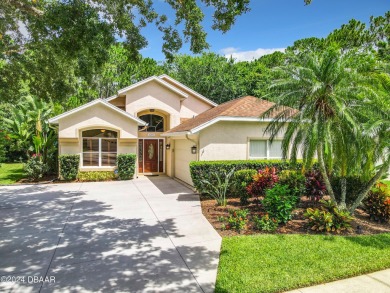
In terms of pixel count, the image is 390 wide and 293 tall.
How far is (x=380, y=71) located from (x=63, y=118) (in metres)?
16.7

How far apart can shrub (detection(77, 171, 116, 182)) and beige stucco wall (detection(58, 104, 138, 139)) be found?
8.64 ft

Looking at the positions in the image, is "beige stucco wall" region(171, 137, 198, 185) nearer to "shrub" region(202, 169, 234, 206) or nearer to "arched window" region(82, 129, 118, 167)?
"shrub" region(202, 169, 234, 206)

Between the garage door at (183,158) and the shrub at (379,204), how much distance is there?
8.26m

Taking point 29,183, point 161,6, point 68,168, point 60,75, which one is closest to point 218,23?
point 161,6

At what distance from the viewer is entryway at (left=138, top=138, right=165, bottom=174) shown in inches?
792

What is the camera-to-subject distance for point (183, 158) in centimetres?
1641

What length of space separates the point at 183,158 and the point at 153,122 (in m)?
5.72

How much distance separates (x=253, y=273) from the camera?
5191 millimetres

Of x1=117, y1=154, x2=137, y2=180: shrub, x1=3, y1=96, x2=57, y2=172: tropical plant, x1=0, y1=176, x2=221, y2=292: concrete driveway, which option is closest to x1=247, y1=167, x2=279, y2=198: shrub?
x1=0, y1=176, x2=221, y2=292: concrete driveway

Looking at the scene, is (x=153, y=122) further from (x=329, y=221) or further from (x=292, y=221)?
(x=329, y=221)

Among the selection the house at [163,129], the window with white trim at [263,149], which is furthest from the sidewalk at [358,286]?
the window with white trim at [263,149]

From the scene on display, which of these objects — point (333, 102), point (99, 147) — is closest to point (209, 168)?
point (333, 102)

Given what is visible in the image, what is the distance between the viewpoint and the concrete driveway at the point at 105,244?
16.4ft

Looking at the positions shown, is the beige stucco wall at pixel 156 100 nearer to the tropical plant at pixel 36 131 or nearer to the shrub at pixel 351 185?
the tropical plant at pixel 36 131
